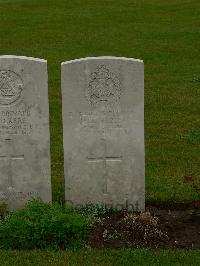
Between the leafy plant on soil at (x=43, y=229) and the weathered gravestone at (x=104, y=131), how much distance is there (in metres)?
0.95

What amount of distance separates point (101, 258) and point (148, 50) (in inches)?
503

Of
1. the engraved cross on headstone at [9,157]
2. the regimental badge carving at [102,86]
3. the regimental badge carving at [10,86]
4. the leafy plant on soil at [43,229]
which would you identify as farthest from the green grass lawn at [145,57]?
the regimental badge carving at [10,86]

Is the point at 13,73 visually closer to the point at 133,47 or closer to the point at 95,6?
the point at 133,47

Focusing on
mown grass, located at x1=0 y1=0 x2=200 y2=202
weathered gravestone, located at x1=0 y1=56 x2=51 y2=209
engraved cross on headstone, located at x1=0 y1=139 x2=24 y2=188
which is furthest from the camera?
mown grass, located at x1=0 y1=0 x2=200 y2=202

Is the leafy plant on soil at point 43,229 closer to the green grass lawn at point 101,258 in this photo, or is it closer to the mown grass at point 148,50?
the green grass lawn at point 101,258

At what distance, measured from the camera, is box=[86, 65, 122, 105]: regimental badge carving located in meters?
7.74

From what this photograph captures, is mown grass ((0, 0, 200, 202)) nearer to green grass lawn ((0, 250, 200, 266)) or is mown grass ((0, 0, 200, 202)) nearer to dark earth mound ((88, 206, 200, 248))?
dark earth mound ((88, 206, 200, 248))

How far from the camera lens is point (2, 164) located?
794 cm

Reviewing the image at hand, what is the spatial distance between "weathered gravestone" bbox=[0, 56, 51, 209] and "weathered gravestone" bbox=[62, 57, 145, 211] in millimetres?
240

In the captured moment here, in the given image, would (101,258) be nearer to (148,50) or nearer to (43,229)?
(43,229)

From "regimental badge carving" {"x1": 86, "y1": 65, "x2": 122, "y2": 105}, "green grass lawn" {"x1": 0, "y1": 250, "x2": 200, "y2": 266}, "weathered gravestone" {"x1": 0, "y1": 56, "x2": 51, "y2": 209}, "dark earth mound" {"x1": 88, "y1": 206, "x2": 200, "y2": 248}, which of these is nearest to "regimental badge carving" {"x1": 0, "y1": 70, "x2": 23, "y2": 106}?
"weathered gravestone" {"x1": 0, "y1": 56, "x2": 51, "y2": 209}

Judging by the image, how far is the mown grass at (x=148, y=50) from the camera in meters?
9.82

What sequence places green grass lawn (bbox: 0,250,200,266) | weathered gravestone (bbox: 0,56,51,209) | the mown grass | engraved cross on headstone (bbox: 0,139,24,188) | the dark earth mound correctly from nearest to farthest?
1. green grass lawn (bbox: 0,250,200,266)
2. the dark earth mound
3. weathered gravestone (bbox: 0,56,51,209)
4. engraved cross on headstone (bbox: 0,139,24,188)
5. the mown grass

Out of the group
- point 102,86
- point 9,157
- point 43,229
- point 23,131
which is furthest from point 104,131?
point 43,229
